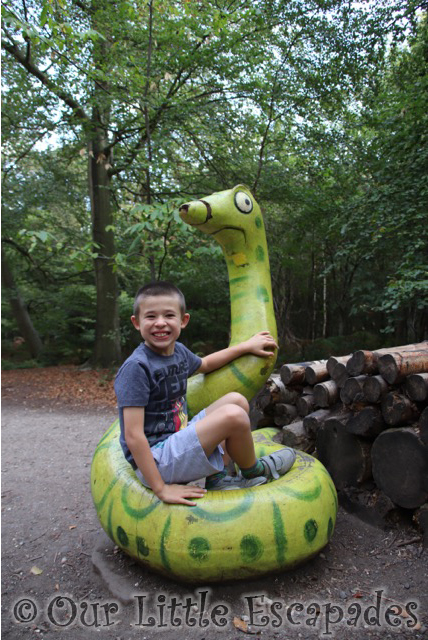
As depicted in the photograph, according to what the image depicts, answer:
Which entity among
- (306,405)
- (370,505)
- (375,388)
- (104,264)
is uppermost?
(104,264)

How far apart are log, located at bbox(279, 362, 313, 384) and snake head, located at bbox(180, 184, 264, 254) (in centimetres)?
114

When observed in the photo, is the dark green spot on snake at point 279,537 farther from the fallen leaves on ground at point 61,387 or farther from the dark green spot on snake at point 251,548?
the fallen leaves on ground at point 61,387

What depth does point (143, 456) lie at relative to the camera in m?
1.86

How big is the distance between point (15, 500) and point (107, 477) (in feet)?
5.20

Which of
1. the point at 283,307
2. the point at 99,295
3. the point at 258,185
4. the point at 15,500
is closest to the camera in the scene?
the point at 15,500

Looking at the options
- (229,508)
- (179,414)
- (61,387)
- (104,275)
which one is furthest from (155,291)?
(104,275)

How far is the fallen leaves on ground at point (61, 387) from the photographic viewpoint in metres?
7.51

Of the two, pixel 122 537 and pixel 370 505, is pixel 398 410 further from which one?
pixel 122 537

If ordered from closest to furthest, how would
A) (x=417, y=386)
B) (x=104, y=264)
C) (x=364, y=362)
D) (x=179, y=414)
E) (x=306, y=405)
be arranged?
(x=179, y=414), (x=417, y=386), (x=364, y=362), (x=306, y=405), (x=104, y=264)

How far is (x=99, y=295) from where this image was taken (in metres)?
9.32

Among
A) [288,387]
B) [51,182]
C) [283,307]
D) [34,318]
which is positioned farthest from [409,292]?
[34,318]

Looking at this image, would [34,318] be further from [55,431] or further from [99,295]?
[55,431]

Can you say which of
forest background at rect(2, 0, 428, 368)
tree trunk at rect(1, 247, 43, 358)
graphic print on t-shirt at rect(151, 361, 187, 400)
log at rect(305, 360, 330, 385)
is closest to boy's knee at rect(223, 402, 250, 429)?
graphic print on t-shirt at rect(151, 361, 187, 400)

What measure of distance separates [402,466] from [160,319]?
5.26 feet
